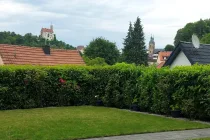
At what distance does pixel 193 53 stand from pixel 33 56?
13944 mm

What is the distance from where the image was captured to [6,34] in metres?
56.0

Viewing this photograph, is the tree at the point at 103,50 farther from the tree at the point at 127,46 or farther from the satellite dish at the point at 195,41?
the satellite dish at the point at 195,41

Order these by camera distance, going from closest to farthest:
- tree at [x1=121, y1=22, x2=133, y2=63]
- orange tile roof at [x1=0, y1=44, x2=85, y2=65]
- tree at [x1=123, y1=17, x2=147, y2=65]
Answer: orange tile roof at [x1=0, y1=44, x2=85, y2=65]
tree at [x1=123, y1=17, x2=147, y2=65]
tree at [x1=121, y1=22, x2=133, y2=63]

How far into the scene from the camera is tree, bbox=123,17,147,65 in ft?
208

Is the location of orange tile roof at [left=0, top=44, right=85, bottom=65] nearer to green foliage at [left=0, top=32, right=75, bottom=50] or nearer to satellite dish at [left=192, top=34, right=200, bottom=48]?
satellite dish at [left=192, top=34, right=200, bottom=48]

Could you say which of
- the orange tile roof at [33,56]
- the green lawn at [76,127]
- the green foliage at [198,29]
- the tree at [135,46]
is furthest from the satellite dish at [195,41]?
the green foliage at [198,29]

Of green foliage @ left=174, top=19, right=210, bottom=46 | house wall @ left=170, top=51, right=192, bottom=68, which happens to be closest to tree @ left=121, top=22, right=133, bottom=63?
green foliage @ left=174, top=19, right=210, bottom=46

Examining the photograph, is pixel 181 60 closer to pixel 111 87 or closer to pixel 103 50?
pixel 111 87

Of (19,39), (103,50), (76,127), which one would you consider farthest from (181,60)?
(103,50)

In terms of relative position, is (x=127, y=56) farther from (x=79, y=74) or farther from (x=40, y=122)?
(x=40, y=122)

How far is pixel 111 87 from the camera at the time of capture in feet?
55.4

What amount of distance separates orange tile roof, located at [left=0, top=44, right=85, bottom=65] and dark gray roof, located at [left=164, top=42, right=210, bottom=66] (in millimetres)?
11504

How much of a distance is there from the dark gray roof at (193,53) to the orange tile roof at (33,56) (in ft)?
37.7

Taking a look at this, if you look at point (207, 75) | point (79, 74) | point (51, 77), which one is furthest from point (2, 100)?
point (207, 75)
